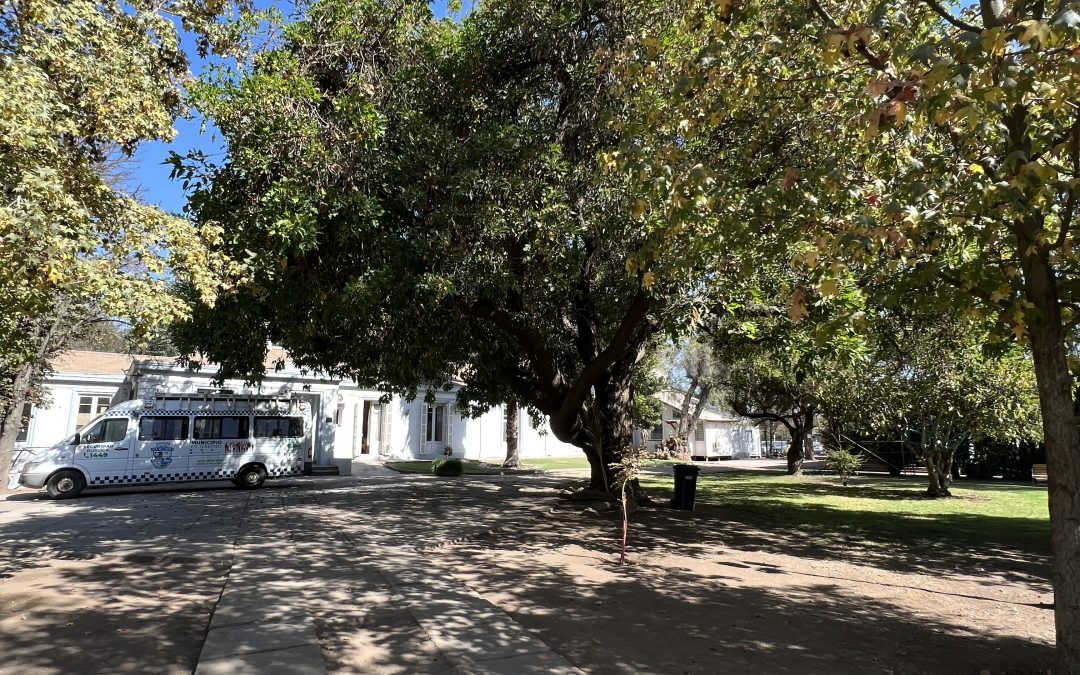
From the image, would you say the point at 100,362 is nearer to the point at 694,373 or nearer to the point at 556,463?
the point at 556,463

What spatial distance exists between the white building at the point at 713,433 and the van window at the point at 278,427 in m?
26.1

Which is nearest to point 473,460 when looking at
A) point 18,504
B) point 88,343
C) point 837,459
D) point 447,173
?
point 837,459

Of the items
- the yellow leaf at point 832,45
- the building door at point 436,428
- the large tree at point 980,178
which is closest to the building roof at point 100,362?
the building door at point 436,428

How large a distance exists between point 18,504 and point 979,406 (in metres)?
23.6

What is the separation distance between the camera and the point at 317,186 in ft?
29.1

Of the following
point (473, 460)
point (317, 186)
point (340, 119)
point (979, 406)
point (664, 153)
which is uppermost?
point (340, 119)

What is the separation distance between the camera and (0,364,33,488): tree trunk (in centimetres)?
1645

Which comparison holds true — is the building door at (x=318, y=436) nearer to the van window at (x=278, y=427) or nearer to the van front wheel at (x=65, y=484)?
the van window at (x=278, y=427)

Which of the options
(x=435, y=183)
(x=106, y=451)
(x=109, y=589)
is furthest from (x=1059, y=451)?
(x=106, y=451)

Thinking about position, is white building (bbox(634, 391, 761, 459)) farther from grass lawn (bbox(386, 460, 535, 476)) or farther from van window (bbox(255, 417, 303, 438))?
van window (bbox(255, 417, 303, 438))

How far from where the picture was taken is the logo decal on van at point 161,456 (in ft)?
56.8

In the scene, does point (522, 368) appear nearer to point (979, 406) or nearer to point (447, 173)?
point (447, 173)

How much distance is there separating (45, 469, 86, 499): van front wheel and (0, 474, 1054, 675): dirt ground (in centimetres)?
333

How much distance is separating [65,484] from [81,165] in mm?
13537
